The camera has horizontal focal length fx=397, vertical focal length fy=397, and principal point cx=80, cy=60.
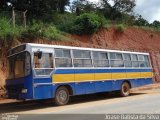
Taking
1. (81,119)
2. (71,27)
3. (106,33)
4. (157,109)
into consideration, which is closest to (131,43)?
(106,33)

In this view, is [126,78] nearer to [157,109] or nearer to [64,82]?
[64,82]

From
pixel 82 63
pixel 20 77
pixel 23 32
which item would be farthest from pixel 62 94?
pixel 23 32

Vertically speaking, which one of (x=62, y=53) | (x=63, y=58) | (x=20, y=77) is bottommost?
(x=20, y=77)

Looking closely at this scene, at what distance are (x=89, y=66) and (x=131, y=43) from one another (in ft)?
66.3

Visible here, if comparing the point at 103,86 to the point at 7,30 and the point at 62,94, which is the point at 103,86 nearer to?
the point at 62,94

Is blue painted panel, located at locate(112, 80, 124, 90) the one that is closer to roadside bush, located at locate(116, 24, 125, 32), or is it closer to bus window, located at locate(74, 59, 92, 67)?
bus window, located at locate(74, 59, 92, 67)

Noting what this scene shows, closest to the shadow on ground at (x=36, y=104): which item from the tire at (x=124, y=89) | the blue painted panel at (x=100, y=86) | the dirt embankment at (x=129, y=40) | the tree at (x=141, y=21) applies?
the tire at (x=124, y=89)

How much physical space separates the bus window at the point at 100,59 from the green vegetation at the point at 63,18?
6.51m

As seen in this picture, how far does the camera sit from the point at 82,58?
20.8 metres

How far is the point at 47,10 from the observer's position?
116ft

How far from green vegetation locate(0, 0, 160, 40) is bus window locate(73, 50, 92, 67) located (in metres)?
6.73

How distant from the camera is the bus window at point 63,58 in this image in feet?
62.9

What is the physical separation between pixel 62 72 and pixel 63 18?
18142mm

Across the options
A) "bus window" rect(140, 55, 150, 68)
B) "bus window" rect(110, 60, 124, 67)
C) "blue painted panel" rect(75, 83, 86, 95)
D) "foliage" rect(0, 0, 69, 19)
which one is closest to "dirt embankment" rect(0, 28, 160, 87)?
"foliage" rect(0, 0, 69, 19)
